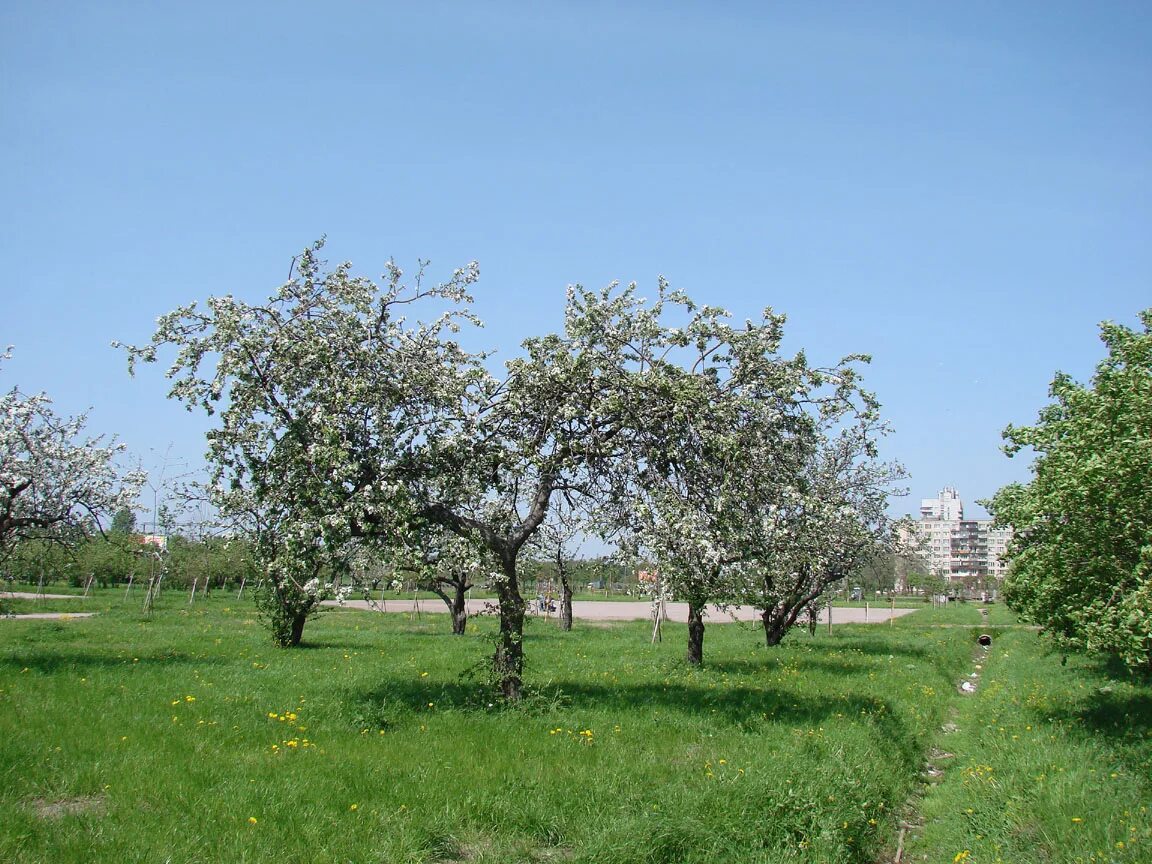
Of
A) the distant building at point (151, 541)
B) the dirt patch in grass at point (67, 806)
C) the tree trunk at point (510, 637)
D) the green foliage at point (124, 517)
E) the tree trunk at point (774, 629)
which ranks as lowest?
the tree trunk at point (774, 629)

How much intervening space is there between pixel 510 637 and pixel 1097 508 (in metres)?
11.2

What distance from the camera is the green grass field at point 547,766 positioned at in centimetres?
987

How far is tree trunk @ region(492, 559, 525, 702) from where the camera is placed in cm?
1697

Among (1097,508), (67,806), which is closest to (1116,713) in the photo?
(1097,508)

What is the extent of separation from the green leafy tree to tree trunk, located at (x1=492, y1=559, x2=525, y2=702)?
10425 mm

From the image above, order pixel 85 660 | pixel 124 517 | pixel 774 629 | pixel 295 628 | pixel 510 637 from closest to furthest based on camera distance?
pixel 510 637
pixel 85 660
pixel 124 517
pixel 295 628
pixel 774 629

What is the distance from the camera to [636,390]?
16688 millimetres

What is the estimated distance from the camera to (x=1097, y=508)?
16328 mm

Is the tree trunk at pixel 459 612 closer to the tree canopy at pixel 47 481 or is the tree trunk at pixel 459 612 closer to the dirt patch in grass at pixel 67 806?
the tree canopy at pixel 47 481

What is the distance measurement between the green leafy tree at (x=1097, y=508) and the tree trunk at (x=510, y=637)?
34.2 feet

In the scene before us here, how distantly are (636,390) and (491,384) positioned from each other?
2794 mm

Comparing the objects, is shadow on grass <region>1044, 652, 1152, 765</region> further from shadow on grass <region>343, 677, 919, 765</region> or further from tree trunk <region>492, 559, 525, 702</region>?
tree trunk <region>492, 559, 525, 702</region>

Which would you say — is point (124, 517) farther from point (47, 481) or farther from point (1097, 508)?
point (1097, 508)

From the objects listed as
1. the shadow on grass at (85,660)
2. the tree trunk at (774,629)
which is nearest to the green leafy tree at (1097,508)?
the tree trunk at (774,629)
